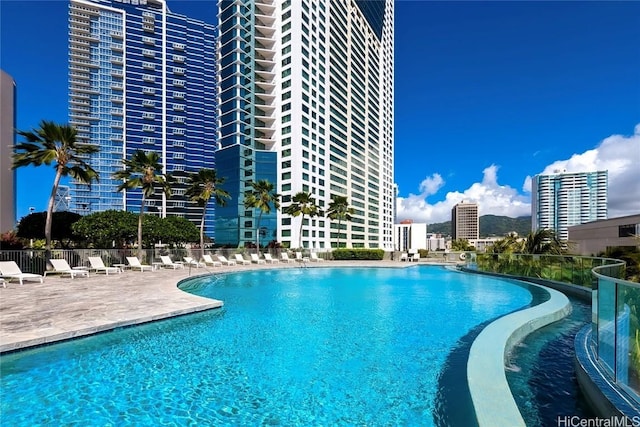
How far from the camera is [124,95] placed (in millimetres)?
83688

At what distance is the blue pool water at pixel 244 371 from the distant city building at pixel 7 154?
1386 inches

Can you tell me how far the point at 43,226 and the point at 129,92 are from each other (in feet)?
260

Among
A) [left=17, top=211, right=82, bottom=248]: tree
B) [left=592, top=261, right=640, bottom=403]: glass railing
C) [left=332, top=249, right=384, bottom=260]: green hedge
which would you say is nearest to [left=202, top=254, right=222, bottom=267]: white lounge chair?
[left=17, top=211, right=82, bottom=248]: tree

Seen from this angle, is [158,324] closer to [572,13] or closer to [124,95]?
[572,13]

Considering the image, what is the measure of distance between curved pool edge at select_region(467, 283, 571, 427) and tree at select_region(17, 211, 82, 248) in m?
26.4

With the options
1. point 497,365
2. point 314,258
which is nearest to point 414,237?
point 314,258

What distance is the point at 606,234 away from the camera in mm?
34188

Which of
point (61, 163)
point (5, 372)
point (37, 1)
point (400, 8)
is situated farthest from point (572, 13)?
point (400, 8)

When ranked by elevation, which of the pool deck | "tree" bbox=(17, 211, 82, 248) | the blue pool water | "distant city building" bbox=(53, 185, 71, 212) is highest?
"distant city building" bbox=(53, 185, 71, 212)

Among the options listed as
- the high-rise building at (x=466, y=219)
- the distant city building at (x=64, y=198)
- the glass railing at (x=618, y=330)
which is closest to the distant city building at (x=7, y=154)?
the glass railing at (x=618, y=330)

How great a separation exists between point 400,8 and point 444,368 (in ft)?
417

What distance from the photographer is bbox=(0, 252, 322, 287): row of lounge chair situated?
12.2 meters

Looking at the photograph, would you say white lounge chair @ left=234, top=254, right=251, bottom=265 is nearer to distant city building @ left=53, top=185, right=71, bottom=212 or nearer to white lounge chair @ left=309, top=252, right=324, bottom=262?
white lounge chair @ left=309, top=252, right=324, bottom=262

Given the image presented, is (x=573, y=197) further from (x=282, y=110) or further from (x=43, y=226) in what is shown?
(x=43, y=226)
